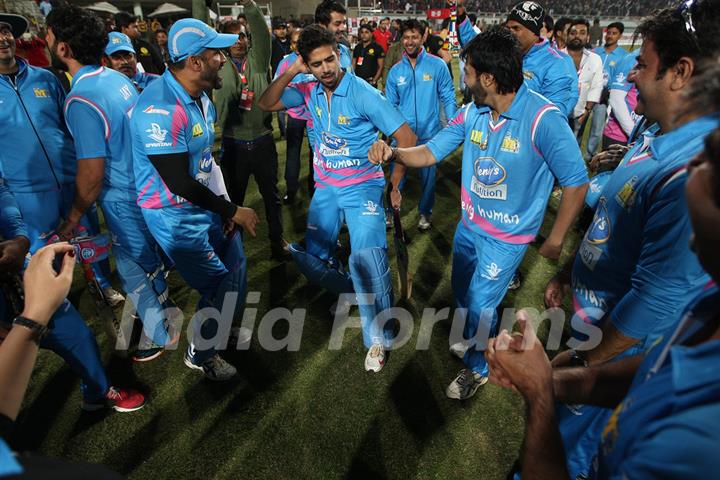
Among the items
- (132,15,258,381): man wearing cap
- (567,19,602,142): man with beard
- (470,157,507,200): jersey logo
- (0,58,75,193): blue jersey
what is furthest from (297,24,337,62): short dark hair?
(567,19,602,142): man with beard

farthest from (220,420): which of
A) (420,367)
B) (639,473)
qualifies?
(639,473)

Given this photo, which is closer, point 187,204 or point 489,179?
point 489,179

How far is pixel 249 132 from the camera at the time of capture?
4641mm

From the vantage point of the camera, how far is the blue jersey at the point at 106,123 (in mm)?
2904

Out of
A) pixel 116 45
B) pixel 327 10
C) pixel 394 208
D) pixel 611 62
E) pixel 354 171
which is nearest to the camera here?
pixel 354 171

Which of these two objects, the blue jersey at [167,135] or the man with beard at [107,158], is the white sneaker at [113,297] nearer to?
the man with beard at [107,158]

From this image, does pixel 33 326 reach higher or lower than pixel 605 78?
lower

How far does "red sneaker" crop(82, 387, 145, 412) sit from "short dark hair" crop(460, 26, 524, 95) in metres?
3.21

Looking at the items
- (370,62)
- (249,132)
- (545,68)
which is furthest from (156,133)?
(370,62)

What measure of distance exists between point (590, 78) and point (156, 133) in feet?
21.8

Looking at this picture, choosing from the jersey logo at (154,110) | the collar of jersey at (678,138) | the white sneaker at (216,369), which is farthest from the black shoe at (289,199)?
the collar of jersey at (678,138)

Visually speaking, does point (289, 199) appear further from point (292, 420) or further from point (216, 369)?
point (292, 420)

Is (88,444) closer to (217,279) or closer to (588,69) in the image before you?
(217,279)

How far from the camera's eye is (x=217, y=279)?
3.21 meters
